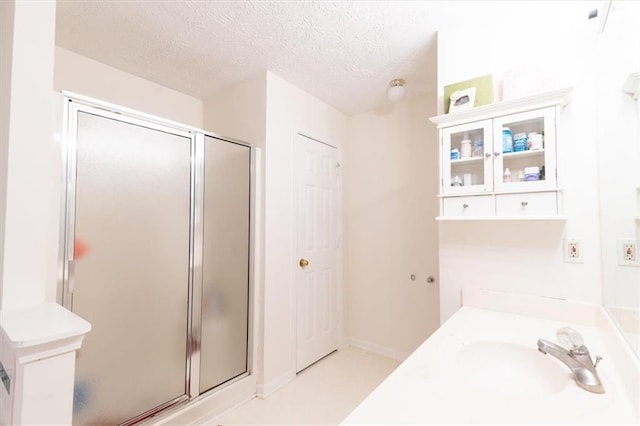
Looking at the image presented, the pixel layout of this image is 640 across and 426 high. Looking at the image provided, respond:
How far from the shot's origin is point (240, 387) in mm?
2049

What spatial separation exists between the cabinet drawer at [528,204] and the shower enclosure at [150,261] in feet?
5.44

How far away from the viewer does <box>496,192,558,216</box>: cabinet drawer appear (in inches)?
51.9

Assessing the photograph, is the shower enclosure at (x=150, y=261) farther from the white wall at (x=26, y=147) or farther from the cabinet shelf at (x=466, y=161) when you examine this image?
the cabinet shelf at (x=466, y=161)

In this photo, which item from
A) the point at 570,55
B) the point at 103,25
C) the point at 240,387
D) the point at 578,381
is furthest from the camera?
the point at 240,387

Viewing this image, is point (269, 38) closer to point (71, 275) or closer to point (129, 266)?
point (129, 266)

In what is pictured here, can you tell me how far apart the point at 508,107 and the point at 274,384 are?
2326 millimetres

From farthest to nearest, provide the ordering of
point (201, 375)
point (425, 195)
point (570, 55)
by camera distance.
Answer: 1. point (425, 195)
2. point (201, 375)
3. point (570, 55)

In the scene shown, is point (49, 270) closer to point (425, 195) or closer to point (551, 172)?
point (551, 172)

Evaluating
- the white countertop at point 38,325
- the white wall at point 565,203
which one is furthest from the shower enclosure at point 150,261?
the white wall at point 565,203

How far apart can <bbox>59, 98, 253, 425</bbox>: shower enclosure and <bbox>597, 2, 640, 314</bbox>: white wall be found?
200 cm

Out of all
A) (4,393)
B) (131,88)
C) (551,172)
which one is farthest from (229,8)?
(4,393)

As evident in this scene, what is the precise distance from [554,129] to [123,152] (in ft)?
6.83

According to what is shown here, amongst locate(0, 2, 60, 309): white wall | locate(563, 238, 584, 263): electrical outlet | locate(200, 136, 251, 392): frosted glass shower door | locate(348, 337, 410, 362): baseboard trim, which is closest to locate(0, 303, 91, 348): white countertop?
locate(0, 2, 60, 309): white wall

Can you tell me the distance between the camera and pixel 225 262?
2.05 metres
